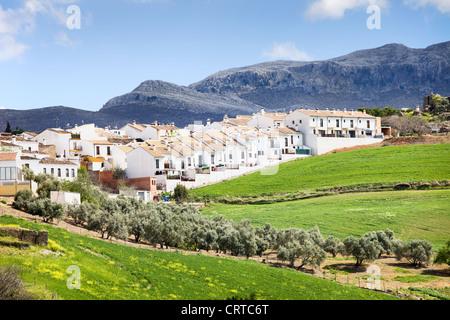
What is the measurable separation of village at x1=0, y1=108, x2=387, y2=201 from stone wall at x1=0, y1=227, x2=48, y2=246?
27.6 m

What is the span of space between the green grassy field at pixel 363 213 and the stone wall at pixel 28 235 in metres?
29.8

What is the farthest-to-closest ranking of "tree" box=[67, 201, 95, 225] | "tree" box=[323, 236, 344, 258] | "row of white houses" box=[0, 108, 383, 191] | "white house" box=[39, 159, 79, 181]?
"row of white houses" box=[0, 108, 383, 191], "white house" box=[39, 159, 79, 181], "tree" box=[323, 236, 344, 258], "tree" box=[67, 201, 95, 225]

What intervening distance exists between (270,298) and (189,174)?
5666 centimetres

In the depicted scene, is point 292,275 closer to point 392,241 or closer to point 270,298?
point 270,298

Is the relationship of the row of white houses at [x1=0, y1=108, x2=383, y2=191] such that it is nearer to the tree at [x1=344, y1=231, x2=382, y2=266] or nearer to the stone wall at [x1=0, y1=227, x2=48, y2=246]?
the stone wall at [x1=0, y1=227, x2=48, y2=246]

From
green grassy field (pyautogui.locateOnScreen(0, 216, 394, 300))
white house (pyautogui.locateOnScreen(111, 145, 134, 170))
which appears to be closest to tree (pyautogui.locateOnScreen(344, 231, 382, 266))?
green grassy field (pyautogui.locateOnScreen(0, 216, 394, 300))

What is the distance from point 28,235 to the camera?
2838 cm

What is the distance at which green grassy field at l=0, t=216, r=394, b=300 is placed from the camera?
24.0m

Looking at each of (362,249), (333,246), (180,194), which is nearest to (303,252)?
(362,249)

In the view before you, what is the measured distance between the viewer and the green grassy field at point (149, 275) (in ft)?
78.6

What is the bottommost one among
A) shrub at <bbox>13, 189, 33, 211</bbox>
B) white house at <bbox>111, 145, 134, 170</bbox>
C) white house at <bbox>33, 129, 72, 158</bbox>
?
shrub at <bbox>13, 189, 33, 211</bbox>

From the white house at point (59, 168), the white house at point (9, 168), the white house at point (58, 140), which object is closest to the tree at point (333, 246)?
the white house at point (9, 168)
